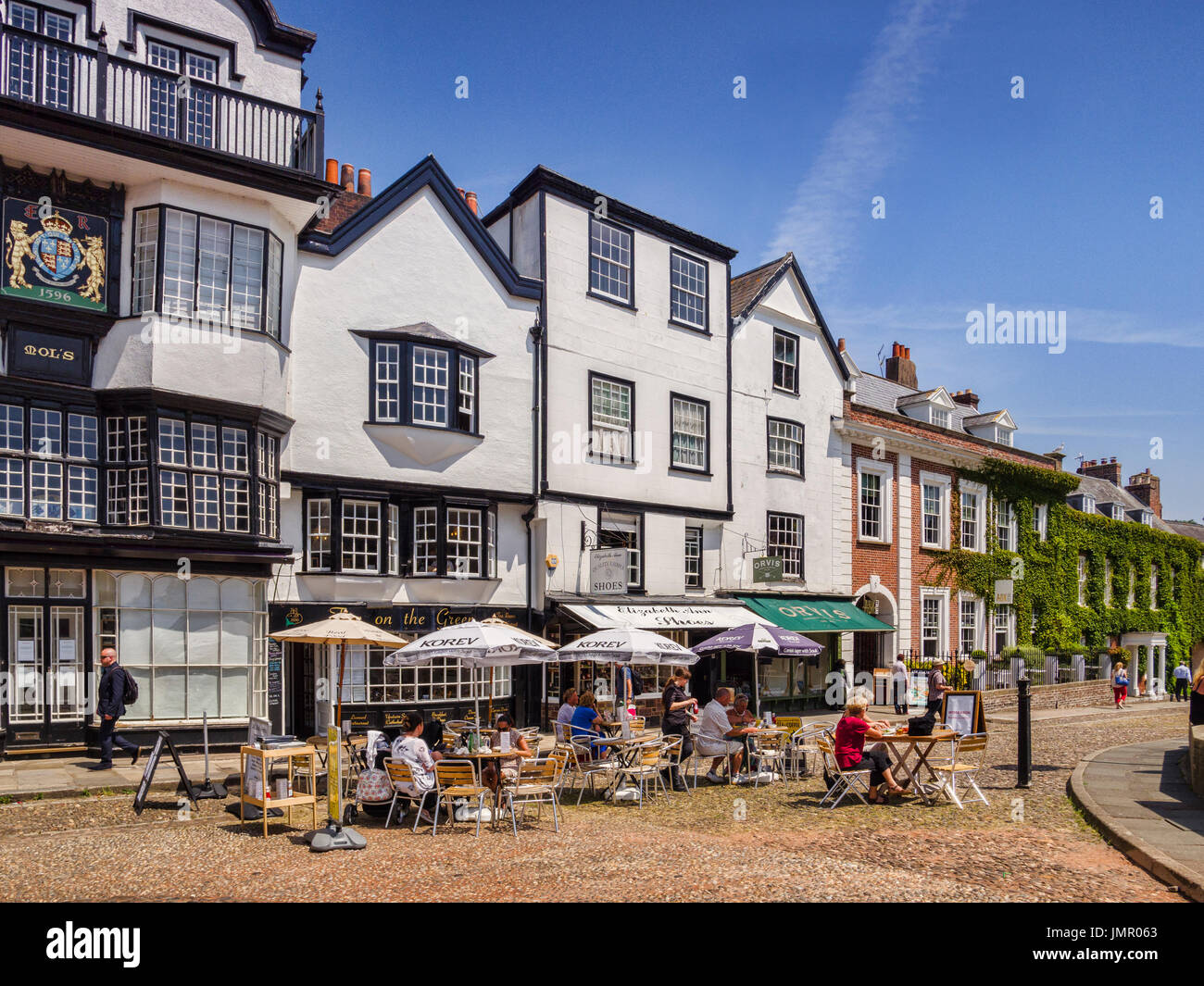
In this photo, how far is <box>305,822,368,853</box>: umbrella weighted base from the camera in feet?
32.4

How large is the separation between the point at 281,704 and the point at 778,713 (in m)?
13.1

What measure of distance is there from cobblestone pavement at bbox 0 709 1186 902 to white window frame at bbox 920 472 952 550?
18886 mm

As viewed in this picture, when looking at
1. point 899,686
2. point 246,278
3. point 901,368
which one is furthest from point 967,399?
point 246,278

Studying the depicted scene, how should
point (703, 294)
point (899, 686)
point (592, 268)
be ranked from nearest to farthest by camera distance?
point (592, 268) < point (703, 294) < point (899, 686)

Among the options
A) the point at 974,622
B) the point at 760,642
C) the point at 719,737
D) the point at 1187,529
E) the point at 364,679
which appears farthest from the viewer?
the point at 1187,529

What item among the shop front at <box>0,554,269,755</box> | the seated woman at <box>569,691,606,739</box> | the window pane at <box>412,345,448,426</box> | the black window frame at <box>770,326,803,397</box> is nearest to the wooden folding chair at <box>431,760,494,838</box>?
the seated woman at <box>569,691,606,739</box>

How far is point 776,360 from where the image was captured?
90.0ft

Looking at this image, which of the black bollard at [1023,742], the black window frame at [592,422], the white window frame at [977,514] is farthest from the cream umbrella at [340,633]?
the white window frame at [977,514]

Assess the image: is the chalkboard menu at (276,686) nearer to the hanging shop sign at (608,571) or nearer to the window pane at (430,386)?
the window pane at (430,386)

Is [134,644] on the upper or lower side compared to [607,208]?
lower

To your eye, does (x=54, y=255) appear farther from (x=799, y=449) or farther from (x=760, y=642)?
(x=799, y=449)

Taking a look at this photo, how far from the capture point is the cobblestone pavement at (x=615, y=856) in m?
8.22

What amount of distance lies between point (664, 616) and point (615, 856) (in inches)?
501

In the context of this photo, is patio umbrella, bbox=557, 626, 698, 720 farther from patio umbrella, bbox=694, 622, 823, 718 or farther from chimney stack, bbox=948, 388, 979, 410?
chimney stack, bbox=948, 388, 979, 410
